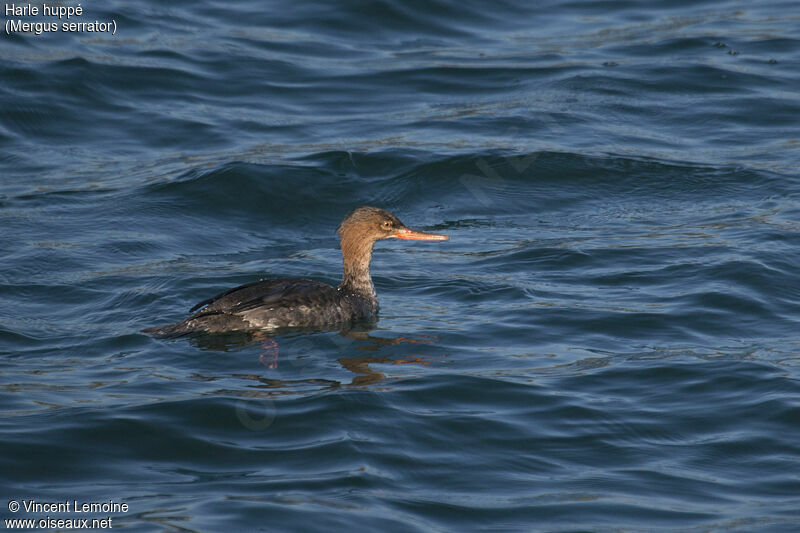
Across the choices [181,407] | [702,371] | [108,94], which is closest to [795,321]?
[702,371]

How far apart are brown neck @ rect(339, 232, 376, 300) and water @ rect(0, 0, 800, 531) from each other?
293 mm

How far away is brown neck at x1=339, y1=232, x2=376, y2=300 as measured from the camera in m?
9.26

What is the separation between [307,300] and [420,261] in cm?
193

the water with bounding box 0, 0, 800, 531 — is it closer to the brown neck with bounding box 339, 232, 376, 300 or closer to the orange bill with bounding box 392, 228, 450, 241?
the brown neck with bounding box 339, 232, 376, 300

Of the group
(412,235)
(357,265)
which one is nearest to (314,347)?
(357,265)

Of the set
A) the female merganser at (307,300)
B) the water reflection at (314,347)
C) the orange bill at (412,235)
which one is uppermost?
the orange bill at (412,235)

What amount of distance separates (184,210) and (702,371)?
552 cm

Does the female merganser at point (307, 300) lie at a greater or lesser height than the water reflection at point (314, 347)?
greater

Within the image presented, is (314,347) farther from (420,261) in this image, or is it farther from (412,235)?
(420,261)

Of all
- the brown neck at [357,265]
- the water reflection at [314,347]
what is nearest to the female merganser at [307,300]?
the brown neck at [357,265]

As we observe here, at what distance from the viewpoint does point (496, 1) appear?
17438 millimetres

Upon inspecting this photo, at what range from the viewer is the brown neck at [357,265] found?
9258 mm

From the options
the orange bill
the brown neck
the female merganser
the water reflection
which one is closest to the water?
the water reflection

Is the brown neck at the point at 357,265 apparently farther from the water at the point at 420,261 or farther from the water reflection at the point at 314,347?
the water reflection at the point at 314,347
